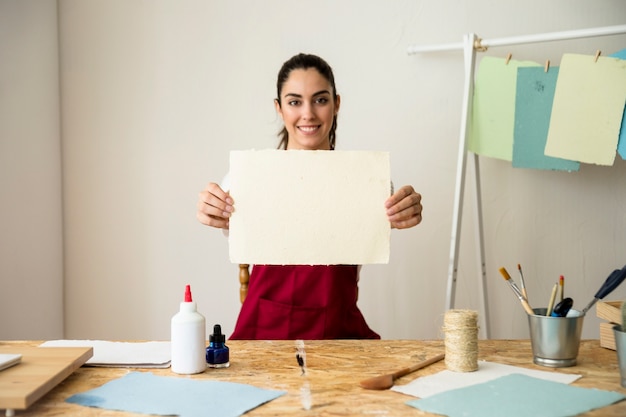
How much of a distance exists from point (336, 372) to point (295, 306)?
2.13 feet

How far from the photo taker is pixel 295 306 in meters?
1.81

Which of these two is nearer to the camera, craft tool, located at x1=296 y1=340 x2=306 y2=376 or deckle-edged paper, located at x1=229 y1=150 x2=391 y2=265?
craft tool, located at x1=296 y1=340 x2=306 y2=376

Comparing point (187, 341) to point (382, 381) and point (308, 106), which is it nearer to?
point (382, 381)

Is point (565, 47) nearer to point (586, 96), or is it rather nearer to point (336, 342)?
point (586, 96)

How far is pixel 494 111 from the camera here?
222 cm

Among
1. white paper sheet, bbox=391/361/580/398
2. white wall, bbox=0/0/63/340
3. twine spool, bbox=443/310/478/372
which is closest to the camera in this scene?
white paper sheet, bbox=391/361/580/398

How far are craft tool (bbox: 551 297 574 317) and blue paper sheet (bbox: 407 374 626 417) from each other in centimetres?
17

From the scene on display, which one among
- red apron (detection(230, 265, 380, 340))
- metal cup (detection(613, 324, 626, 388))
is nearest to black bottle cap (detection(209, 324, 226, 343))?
red apron (detection(230, 265, 380, 340))

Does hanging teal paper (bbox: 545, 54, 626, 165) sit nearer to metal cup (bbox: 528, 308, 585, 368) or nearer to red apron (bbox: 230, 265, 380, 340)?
red apron (bbox: 230, 265, 380, 340)

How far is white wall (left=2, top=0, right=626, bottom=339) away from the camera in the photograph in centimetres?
247

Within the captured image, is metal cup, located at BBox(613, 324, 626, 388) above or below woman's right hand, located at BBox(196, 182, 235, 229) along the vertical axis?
below

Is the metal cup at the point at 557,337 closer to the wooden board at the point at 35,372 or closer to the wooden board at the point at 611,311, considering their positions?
the wooden board at the point at 611,311

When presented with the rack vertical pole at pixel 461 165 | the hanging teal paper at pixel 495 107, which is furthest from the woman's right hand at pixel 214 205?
the hanging teal paper at pixel 495 107

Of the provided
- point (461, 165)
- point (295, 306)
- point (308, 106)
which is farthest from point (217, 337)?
point (461, 165)
